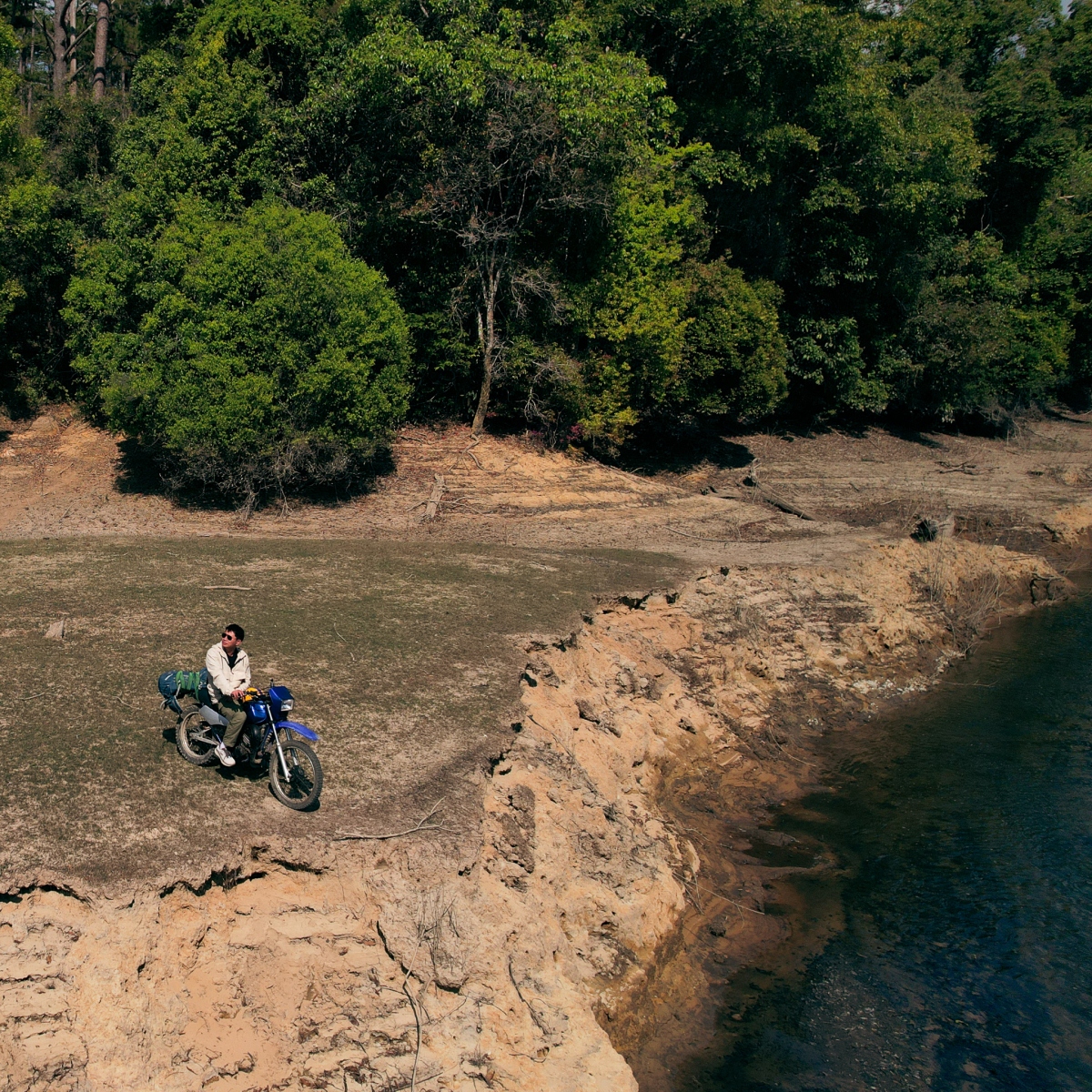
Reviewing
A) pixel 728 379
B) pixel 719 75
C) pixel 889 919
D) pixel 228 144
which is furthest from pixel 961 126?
pixel 889 919

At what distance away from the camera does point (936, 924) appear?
1117 centimetres

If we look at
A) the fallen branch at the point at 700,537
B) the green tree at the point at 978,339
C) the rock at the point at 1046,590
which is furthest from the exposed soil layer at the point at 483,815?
the green tree at the point at 978,339

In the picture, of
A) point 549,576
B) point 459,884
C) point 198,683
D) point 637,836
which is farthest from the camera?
point 549,576

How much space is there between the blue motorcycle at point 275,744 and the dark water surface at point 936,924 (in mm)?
4303

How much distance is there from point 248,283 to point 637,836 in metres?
14.0

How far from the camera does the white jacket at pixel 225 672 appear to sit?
8.91 metres

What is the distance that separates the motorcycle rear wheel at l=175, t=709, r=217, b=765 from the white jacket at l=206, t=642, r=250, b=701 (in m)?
0.41

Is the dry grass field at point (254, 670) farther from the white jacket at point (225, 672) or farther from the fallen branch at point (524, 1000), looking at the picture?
the fallen branch at point (524, 1000)

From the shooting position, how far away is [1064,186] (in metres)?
40.1

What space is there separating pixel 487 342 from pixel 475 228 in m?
2.87

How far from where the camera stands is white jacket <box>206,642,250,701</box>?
8906 millimetres

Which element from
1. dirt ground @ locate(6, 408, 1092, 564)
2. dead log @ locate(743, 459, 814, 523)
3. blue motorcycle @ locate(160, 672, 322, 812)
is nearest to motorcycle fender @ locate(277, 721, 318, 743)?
blue motorcycle @ locate(160, 672, 322, 812)

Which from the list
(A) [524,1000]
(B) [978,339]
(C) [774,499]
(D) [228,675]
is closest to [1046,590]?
(C) [774,499]

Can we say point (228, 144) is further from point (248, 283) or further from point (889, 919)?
point (889, 919)
